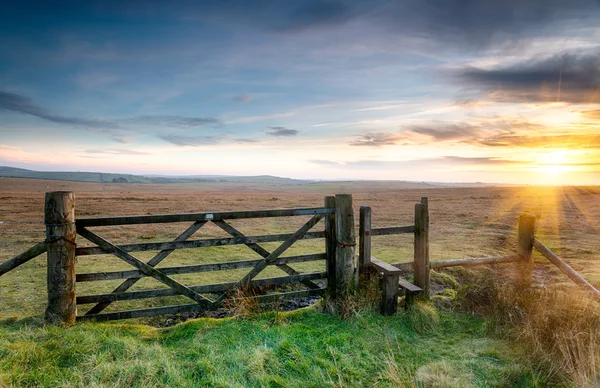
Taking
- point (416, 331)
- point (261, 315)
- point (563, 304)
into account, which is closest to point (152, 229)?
point (261, 315)

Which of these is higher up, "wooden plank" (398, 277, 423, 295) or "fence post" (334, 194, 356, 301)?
"fence post" (334, 194, 356, 301)

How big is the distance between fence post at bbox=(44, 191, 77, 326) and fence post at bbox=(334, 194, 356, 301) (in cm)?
491

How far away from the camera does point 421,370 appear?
481cm

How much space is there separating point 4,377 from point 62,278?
1.92 m

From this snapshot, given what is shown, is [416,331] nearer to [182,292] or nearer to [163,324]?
[182,292]

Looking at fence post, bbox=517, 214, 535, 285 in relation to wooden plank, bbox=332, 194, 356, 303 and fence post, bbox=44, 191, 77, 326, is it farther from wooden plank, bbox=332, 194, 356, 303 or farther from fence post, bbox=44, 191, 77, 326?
fence post, bbox=44, 191, 77, 326

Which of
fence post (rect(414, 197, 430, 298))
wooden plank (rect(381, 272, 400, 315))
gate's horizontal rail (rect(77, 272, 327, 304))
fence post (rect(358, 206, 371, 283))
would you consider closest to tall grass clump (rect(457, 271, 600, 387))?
fence post (rect(414, 197, 430, 298))

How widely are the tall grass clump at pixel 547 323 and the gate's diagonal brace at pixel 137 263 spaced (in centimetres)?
547

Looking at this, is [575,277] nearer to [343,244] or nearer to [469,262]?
[469,262]

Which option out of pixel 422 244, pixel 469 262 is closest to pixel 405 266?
pixel 422 244

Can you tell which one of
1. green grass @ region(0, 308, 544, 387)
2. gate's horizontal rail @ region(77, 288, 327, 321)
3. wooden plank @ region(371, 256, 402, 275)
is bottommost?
green grass @ region(0, 308, 544, 387)

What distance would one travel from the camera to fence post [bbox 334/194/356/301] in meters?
7.25

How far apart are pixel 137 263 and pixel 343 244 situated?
3.98m

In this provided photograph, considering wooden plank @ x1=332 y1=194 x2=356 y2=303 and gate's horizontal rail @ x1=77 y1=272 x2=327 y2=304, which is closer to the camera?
gate's horizontal rail @ x1=77 y1=272 x2=327 y2=304
